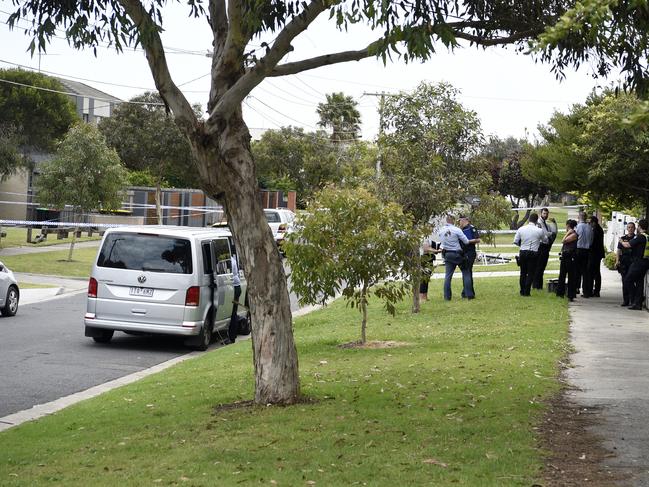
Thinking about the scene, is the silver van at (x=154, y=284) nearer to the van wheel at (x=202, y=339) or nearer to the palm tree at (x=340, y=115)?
the van wheel at (x=202, y=339)

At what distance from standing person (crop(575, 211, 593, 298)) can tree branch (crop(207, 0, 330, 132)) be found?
1428 centimetres

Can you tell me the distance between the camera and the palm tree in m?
79.2

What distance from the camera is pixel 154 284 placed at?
53.9 feet

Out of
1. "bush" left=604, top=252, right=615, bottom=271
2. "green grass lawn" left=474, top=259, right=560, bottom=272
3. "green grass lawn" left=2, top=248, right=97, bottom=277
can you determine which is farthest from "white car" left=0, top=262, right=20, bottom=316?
"bush" left=604, top=252, right=615, bottom=271

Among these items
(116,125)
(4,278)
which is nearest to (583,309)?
(4,278)

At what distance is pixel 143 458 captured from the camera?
309 inches

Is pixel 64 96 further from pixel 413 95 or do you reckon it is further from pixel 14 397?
pixel 14 397

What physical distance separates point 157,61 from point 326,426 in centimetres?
373

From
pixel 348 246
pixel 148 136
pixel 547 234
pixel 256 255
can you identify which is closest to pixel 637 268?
pixel 547 234

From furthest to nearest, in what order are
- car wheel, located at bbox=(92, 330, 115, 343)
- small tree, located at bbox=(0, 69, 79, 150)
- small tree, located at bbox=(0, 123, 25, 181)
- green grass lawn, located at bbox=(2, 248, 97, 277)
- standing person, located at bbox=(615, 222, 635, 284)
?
small tree, located at bbox=(0, 69, 79, 150) → small tree, located at bbox=(0, 123, 25, 181) → green grass lawn, located at bbox=(2, 248, 97, 277) → standing person, located at bbox=(615, 222, 635, 284) → car wheel, located at bbox=(92, 330, 115, 343)

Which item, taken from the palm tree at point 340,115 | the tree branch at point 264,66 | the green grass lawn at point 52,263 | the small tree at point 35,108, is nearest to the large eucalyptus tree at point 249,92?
the tree branch at point 264,66

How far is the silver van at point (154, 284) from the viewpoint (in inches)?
645

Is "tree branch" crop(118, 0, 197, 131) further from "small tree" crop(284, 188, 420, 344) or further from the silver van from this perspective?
the silver van

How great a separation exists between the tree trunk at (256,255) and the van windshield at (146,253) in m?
6.81
